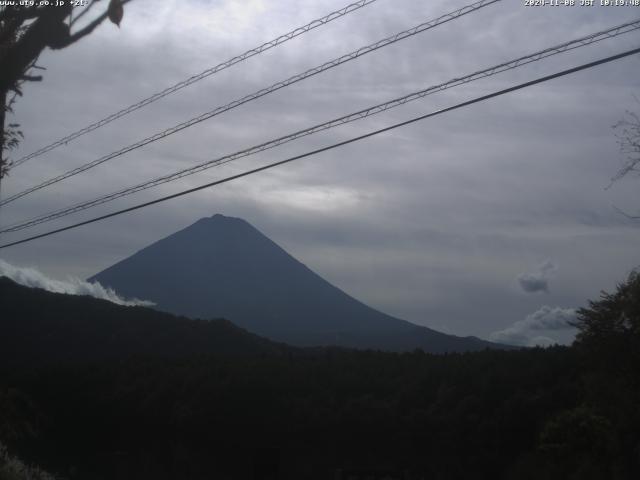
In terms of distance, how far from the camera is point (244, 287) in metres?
142

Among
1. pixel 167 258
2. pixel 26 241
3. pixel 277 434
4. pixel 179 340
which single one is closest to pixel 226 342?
pixel 179 340

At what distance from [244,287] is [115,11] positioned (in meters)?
138

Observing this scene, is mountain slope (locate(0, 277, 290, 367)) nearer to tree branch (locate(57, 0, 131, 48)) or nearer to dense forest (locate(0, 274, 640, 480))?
dense forest (locate(0, 274, 640, 480))

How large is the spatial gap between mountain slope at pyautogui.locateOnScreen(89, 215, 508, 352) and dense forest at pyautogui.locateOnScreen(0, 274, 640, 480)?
7548 cm

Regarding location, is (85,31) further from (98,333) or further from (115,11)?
(98,333)

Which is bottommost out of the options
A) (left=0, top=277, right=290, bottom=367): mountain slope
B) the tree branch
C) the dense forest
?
the dense forest

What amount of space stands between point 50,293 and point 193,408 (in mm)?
47703

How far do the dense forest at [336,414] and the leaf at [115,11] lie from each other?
14980 mm

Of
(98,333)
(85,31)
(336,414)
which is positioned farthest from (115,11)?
(98,333)

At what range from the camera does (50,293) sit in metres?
80.3

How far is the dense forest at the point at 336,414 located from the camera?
2233cm

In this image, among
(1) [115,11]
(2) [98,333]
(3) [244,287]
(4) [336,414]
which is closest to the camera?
(1) [115,11]

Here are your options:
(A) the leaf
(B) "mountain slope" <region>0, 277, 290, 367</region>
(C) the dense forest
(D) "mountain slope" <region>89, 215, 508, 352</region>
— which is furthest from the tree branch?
(D) "mountain slope" <region>89, 215, 508, 352</region>

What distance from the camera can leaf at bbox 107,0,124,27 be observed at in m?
5.28
